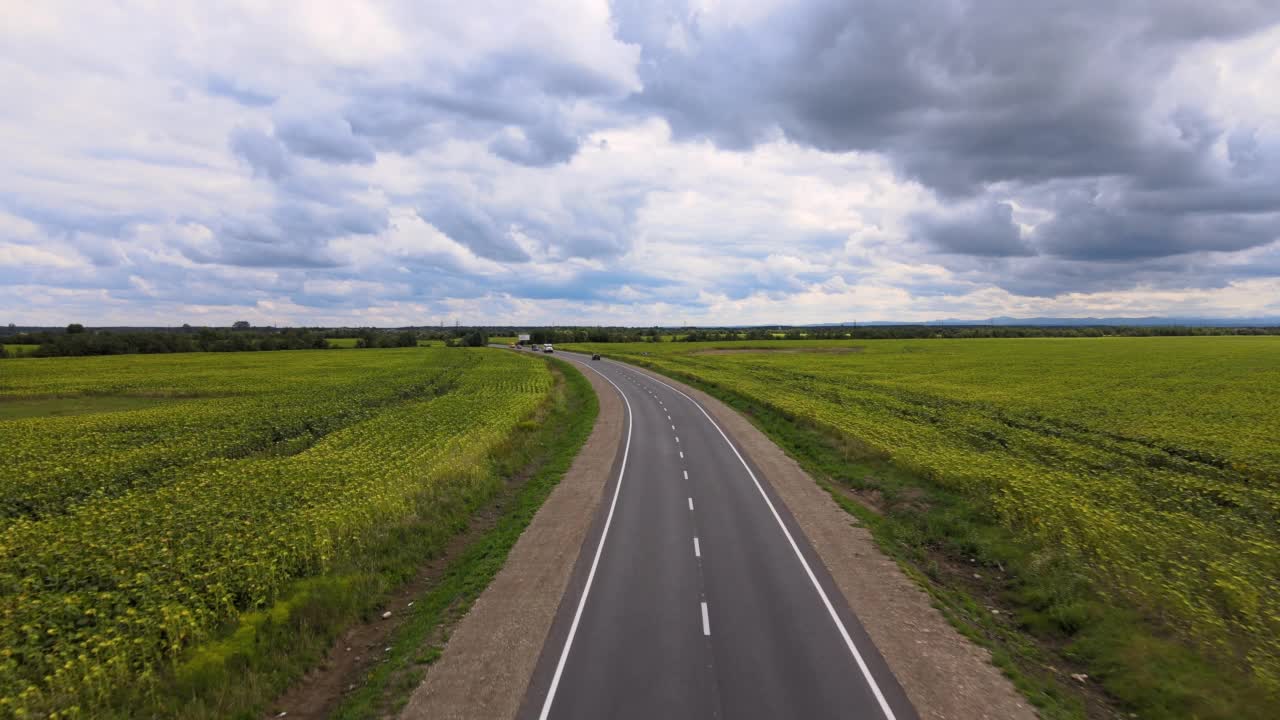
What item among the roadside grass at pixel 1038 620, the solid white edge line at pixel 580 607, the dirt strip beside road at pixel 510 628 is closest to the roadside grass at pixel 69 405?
the solid white edge line at pixel 580 607

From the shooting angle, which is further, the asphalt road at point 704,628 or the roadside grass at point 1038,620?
the roadside grass at point 1038,620

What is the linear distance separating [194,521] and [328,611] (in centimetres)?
748

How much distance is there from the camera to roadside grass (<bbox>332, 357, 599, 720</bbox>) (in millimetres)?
9555

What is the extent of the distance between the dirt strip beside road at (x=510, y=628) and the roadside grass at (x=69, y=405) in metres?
44.5

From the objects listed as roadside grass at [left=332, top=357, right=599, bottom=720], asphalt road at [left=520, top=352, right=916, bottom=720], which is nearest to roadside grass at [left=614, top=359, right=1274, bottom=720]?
asphalt road at [left=520, top=352, right=916, bottom=720]

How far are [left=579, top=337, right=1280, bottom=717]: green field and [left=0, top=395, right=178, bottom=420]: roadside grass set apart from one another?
172ft

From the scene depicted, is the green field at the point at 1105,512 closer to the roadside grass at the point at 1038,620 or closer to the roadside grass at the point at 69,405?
the roadside grass at the point at 1038,620

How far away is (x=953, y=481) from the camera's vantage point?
20.2 m

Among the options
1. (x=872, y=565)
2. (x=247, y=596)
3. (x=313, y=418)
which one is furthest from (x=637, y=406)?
(x=247, y=596)

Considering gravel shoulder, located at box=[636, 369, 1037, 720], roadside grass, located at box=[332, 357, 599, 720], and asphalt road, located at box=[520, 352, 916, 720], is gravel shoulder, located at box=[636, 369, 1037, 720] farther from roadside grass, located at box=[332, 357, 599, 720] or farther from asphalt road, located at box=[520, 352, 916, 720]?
roadside grass, located at box=[332, 357, 599, 720]

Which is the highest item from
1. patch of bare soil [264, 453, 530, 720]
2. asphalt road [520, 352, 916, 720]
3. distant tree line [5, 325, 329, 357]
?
distant tree line [5, 325, 329, 357]

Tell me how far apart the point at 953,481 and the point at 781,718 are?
598 inches

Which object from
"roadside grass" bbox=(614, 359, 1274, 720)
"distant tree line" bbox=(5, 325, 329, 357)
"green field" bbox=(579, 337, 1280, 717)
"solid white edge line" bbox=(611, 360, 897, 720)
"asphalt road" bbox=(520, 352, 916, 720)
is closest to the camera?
"asphalt road" bbox=(520, 352, 916, 720)

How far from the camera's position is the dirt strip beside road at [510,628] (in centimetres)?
910
